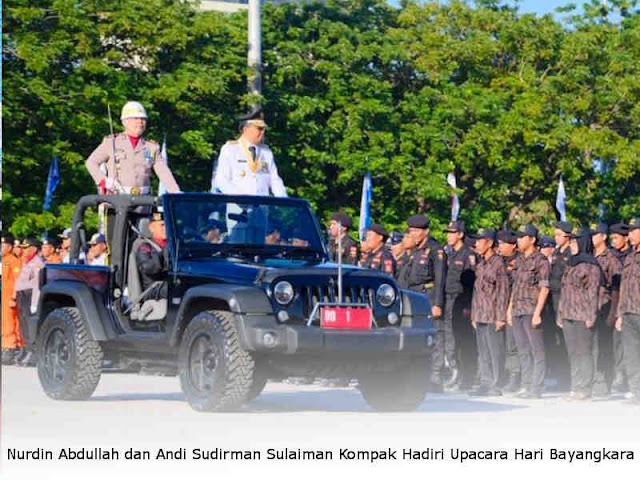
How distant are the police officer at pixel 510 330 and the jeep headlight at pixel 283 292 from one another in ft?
20.9

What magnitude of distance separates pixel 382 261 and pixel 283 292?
6.34 meters

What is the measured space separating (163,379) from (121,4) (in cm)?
2049

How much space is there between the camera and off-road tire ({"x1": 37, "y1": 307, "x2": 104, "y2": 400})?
48.3ft

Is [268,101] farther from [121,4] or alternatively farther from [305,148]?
[121,4]

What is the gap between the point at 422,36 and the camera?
48.1m

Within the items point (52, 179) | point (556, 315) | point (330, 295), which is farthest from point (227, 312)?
point (52, 179)

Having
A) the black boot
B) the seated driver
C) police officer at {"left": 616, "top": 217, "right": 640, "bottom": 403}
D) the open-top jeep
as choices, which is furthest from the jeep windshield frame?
the black boot

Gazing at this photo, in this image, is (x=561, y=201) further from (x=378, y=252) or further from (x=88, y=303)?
(x=88, y=303)

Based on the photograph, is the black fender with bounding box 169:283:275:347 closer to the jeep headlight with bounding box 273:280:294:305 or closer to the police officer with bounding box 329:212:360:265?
the jeep headlight with bounding box 273:280:294:305

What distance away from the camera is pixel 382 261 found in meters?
19.6

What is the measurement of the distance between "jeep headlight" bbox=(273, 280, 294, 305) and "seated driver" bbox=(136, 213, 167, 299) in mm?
1353

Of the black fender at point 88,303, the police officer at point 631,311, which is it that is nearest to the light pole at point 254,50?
the police officer at point 631,311

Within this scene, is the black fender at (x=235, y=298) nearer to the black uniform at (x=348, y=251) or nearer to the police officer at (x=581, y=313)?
the police officer at (x=581, y=313)

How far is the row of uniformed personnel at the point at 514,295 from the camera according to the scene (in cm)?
1816
